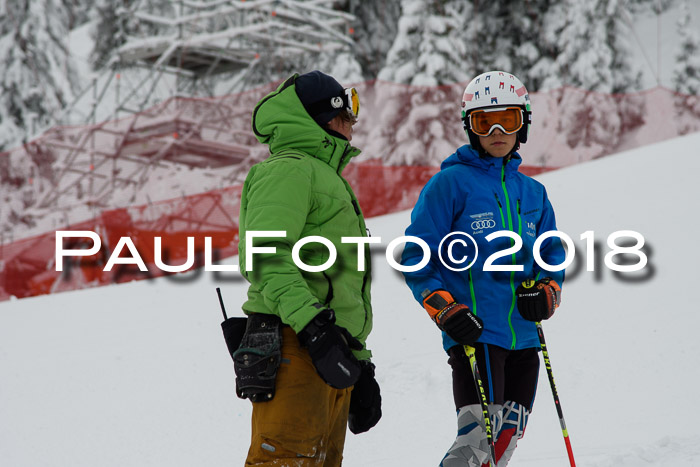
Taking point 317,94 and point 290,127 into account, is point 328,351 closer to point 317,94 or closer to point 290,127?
point 290,127

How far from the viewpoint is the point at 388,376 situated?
6223 millimetres

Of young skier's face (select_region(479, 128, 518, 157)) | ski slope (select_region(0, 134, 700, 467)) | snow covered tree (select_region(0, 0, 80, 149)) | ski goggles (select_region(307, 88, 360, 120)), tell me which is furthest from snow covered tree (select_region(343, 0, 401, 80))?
ski goggles (select_region(307, 88, 360, 120))

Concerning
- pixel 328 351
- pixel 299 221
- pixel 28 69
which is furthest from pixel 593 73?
pixel 328 351

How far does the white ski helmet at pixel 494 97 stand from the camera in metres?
3.40

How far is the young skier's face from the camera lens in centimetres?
339

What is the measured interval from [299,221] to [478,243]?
1.08 m

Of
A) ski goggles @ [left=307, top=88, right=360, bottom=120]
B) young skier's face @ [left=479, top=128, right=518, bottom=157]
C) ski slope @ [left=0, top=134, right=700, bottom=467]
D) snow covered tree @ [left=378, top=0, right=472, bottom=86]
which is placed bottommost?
ski slope @ [left=0, top=134, right=700, bottom=467]

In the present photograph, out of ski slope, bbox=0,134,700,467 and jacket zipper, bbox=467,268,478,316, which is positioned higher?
jacket zipper, bbox=467,268,478,316

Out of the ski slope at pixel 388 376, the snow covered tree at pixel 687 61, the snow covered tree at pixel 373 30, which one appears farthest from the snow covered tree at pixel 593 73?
the ski slope at pixel 388 376

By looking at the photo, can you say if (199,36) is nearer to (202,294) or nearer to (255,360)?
(202,294)

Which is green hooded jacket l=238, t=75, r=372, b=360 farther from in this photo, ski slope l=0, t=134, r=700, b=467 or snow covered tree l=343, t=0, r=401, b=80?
snow covered tree l=343, t=0, r=401, b=80

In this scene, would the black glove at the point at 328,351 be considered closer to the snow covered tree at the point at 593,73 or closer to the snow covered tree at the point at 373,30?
the snow covered tree at the point at 593,73

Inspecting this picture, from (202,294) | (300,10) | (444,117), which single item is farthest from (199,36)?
(202,294)

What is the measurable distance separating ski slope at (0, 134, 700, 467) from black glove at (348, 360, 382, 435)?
2.11 meters
